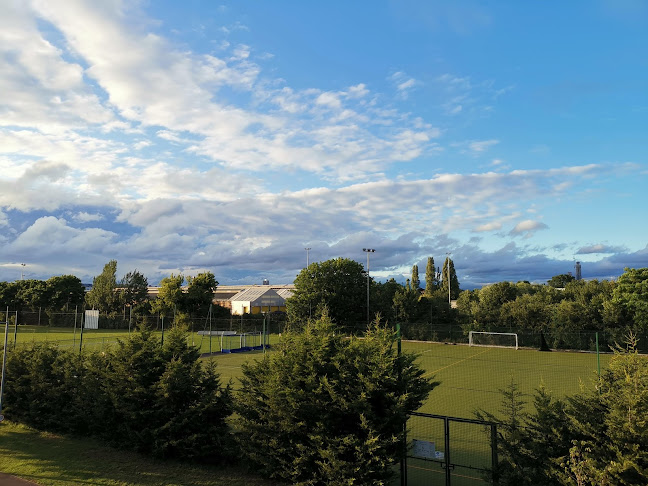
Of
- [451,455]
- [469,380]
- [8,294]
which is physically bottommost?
[469,380]

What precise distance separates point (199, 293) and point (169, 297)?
4.14 metres

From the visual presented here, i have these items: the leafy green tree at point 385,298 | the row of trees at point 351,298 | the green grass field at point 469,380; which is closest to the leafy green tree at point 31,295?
the green grass field at point 469,380

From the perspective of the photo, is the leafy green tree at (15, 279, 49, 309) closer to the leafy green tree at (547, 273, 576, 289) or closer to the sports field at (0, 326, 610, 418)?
the sports field at (0, 326, 610, 418)

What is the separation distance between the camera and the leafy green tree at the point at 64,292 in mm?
76312

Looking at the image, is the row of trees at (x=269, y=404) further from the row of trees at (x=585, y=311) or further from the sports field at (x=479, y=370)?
the row of trees at (x=585, y=311)

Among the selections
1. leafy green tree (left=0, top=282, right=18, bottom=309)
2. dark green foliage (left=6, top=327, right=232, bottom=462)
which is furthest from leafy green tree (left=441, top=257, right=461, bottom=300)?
dark green foliage (left=6, top=327, right=232, bottom=462)

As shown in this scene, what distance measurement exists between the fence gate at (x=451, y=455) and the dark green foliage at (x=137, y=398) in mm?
4082

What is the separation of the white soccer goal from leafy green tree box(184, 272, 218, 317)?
39364mm

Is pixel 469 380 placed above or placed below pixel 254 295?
below

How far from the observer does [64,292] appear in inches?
3066

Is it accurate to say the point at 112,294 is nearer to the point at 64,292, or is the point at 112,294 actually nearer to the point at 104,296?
the point at 104,296

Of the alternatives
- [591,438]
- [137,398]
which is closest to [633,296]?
[591,438]

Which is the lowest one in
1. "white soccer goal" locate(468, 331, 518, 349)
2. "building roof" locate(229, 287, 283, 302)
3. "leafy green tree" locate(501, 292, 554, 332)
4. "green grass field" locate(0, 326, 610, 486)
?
"green grass field" locate(0, 326, 610, 486)

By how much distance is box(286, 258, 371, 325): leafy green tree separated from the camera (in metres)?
55.7
